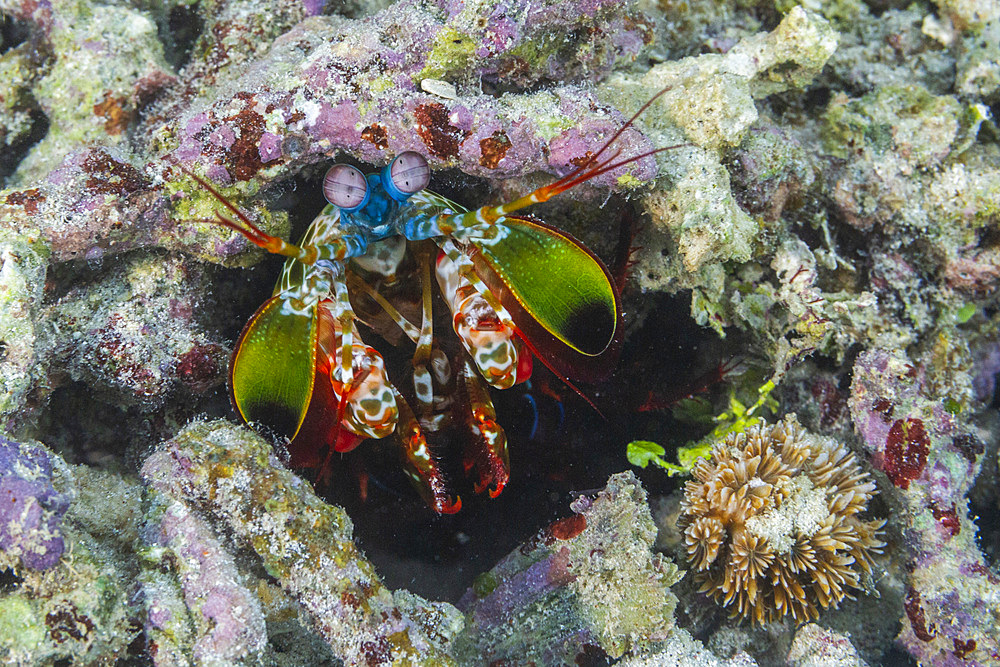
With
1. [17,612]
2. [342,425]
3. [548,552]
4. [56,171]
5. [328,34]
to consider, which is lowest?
[548,552]

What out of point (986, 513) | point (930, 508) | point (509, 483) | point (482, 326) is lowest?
point (986, 513)

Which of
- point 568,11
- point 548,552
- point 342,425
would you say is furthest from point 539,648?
point 568,11

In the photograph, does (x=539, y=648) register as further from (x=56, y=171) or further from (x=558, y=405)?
(x=56, y=171)

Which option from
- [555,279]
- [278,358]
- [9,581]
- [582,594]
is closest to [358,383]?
[278,358]

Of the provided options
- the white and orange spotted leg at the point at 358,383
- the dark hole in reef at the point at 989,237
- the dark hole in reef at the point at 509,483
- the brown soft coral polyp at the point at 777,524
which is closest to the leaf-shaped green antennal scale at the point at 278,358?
the white and orange spotted leg at the point at 358,383

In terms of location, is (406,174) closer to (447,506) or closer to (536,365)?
(536,365)

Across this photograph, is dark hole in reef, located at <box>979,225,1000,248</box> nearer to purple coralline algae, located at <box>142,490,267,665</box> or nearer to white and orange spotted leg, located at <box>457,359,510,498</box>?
white and orange spotted leg, located at <box>457,359,510,498</box>
